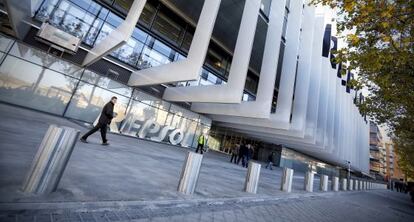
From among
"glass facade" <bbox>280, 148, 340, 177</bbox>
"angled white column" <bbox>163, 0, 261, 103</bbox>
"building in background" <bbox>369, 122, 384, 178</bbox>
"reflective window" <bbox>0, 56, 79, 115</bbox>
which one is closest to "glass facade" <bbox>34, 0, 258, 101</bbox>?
"reflective window" <bbox>0, 56, 79, 115</bbox>

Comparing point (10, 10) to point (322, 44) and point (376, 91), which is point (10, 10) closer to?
point (376, 91)

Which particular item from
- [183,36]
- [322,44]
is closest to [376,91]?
[322,44]

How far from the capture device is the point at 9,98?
12.0 m

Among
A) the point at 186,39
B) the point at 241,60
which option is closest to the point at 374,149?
the point at 186,39

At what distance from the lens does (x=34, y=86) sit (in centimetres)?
1284

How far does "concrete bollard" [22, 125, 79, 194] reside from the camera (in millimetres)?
2541

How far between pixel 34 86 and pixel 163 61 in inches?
391

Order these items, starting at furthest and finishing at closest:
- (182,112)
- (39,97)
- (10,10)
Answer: (182,112) < (39,97) < (10,10)

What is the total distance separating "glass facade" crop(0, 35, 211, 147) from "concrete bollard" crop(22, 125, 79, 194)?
13.5m

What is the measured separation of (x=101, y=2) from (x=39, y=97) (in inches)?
332

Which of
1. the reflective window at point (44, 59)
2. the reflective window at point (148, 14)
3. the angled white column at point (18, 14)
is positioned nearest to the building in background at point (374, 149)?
the reflective window at point (148, 14)

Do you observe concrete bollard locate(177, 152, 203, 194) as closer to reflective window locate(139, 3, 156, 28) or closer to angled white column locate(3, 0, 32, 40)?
angled white column locate(3, 0, 32, 40)

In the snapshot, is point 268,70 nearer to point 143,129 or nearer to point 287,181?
point 287,181

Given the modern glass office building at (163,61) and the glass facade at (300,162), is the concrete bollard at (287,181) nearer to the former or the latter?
the modern glass office building at (163,61)
